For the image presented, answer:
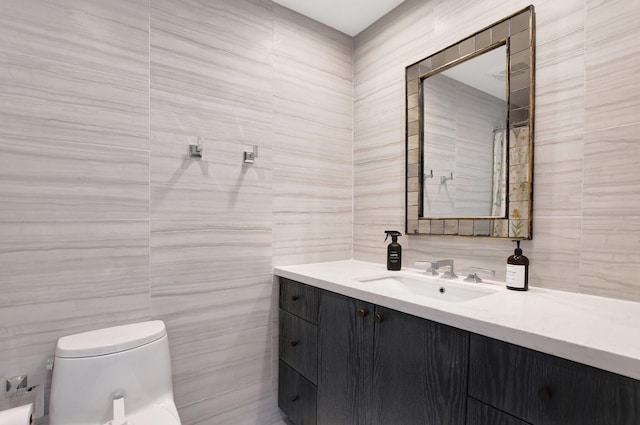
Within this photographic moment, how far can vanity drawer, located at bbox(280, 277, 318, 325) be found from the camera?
1492 millimetres

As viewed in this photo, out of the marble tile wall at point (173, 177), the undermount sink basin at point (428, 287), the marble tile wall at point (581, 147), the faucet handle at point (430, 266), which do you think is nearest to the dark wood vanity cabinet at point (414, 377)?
the undermount sink basin at point (428, 287)

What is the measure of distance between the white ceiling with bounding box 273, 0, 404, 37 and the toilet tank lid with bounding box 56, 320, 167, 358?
6.03 ft

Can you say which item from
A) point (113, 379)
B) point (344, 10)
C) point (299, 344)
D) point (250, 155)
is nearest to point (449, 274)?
point (299, 344)

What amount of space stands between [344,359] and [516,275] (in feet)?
2.53

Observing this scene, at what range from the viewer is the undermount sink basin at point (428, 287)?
1.27m

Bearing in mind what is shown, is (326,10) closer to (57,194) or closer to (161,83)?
(161,83)

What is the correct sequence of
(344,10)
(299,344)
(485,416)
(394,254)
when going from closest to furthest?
1. (485,416)
2. (299,344)
3. (394,254)
4. (344,10)

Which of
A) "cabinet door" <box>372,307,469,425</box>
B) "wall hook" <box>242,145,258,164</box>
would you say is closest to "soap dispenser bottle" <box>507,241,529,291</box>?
"cabinet door" <box>372,307,469,425</box>

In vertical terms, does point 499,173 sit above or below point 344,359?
above

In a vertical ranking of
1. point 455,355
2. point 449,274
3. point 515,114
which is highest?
point 515,114

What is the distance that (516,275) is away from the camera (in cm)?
121

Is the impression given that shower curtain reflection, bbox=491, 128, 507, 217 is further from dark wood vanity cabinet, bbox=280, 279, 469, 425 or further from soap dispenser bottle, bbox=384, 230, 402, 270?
dark wood vanity cabinet, bbox=280, 279, 469, 425

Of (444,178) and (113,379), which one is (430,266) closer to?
(444,178)

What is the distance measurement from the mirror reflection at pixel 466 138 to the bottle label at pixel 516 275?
25 centimetres
